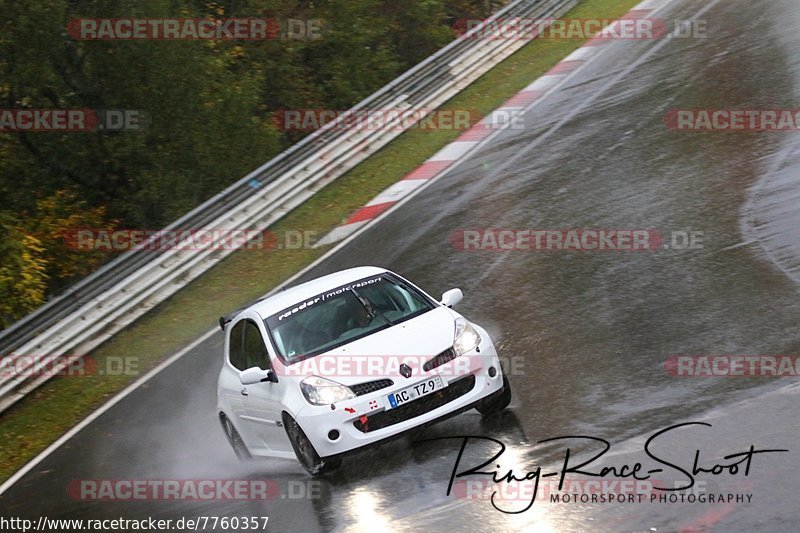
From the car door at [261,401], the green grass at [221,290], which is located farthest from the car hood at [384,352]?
the green grass at [221,290]

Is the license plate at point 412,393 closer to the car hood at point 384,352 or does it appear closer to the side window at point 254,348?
the car hood at point 384,352

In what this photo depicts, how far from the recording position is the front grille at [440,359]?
29.1 ft

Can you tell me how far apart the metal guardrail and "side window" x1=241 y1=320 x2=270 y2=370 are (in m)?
5.38

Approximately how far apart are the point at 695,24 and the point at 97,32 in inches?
450

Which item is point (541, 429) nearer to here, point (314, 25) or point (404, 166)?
point (404, 166)

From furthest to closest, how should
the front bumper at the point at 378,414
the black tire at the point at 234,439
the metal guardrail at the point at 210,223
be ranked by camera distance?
the metal guardrail at the point at 210,223 → the black tire at the point at 234,439 → the front bumper at the point at 378,414

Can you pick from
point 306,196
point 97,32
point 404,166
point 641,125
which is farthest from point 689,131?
point 97,32

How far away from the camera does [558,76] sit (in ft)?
68.0

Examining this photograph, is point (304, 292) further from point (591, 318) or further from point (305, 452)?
point (591, 318)

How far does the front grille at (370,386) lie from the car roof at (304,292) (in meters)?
1.43

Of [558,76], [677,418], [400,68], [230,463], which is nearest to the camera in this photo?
[677,418]

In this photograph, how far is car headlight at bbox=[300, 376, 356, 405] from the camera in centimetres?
877

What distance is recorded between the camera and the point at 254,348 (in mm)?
10016

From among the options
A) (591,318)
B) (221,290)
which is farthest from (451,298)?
(221,290)
